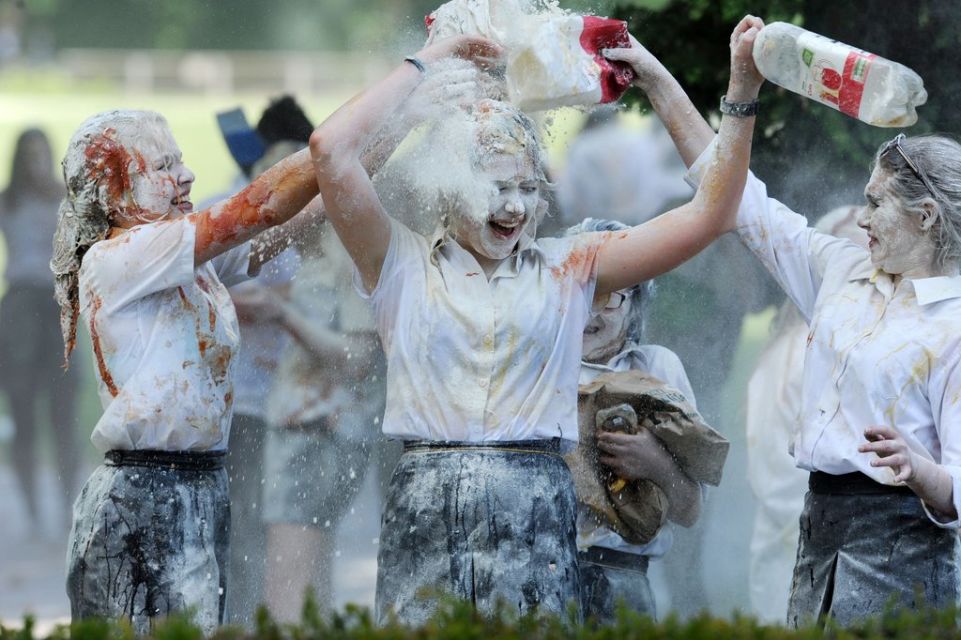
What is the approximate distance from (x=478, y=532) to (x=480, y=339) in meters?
0.47

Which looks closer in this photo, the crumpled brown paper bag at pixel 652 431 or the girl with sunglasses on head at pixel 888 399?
the girl with sunglasses on head at pixel 888 399

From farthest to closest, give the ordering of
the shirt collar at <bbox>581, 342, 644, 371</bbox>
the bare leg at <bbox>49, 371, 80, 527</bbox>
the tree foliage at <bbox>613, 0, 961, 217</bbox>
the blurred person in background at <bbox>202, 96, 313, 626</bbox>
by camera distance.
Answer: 1. the bare leg at <bbox>49, 371, 80, 527</bbox>
2. the tree foliage at <bbox>613, 0, 961, 217</bbox>
3. the blurred person in background at <bbox>202, 96, 313, 626</bbox>
4. the shirt collar at <bbox>581, 342, 644, 371</bbox>

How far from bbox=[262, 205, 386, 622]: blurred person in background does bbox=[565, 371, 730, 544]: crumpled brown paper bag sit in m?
1.43

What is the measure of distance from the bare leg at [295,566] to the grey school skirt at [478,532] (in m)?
1.94

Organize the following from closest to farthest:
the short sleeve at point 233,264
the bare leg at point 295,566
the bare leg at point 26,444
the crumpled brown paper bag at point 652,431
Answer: the short sleeve at point 233,264 → the crumpled brown paper bag at point 652,431 → the bare leg at point 295,566 → the bare leg at point 26,444

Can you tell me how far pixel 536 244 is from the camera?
162 inches

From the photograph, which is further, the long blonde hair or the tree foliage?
the tree foliage

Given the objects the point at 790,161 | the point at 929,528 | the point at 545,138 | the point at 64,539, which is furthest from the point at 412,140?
the point at 64,539

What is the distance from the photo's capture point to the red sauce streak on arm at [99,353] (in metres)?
4.10

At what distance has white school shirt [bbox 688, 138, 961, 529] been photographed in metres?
3.84

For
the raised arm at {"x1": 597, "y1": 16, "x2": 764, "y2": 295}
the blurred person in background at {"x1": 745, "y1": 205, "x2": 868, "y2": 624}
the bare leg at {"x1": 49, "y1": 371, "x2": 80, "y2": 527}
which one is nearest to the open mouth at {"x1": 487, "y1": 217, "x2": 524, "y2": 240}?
the raised arm at {"x1": 597, "y1": 16, "x2": 764, "y2": 295}

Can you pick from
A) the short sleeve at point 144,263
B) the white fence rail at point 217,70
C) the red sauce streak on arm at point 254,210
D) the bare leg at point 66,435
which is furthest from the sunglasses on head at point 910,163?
the white fence rail at point 217,70

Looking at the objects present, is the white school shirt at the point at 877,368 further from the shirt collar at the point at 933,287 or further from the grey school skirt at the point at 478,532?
the grey school skirt at the point at 478,532

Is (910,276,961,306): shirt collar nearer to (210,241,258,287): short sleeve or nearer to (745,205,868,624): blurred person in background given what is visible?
(210,241,258,287): short sleeve
